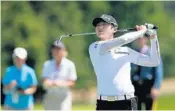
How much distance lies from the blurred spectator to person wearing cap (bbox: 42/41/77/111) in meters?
1.06

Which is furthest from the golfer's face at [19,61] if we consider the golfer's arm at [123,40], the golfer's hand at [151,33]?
the golfer's hand at [151,33]

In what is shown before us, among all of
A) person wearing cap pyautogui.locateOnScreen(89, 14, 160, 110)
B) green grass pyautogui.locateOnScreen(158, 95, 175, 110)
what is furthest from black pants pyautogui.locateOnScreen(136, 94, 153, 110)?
green grass pyautogui.locateOnScreen(158, 95, 175, 110)

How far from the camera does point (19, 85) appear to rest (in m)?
12.8

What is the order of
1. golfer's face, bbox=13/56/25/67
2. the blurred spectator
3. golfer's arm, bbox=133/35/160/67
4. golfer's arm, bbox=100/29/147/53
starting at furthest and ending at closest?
golfer's face, bbox=13/56/25/67, the blurred spectator, golfer's arm, bbox=133/35/160/67, golfer's arm, bbox=100/29/147/53

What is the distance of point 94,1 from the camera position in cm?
3650

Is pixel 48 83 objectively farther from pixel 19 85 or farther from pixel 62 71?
pixel 19 85

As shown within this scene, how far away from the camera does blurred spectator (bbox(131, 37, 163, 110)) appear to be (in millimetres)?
12453

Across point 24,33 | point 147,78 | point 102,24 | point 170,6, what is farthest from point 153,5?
point 102,24

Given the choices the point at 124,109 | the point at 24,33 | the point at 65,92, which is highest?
the point at 24,33

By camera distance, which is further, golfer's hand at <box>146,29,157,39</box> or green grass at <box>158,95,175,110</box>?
green grass at <box>158,95,175,110</box>

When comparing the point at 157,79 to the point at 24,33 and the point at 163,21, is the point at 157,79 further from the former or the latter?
the point at 163,21

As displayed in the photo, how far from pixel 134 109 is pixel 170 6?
28247 mm

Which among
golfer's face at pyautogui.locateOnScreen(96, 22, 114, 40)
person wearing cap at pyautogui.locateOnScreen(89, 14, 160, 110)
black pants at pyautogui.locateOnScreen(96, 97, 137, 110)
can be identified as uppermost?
golfer's face at pyautogui.locateOnScreen(96, 22, 114, 40)

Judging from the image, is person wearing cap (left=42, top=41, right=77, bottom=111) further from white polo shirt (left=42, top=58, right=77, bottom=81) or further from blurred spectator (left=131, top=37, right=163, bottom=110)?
blurred spectator (left=131, top=37, right=163, bottom=110)
